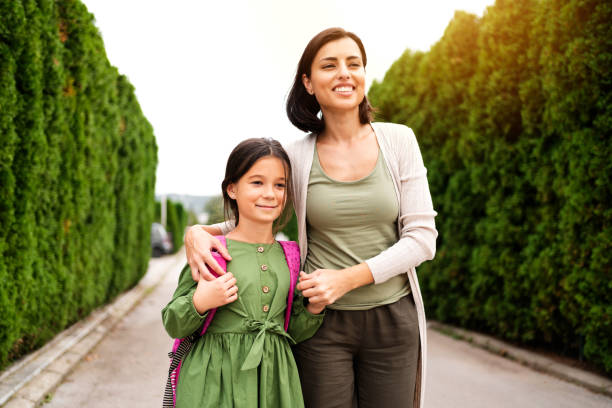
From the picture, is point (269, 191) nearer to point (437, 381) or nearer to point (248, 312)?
point (248, 312)

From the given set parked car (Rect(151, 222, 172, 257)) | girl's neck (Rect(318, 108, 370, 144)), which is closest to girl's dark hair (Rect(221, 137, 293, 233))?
girl's neck (Rect(318, 108, 370, 144))

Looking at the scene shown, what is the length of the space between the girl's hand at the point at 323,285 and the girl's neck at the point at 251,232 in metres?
0.36

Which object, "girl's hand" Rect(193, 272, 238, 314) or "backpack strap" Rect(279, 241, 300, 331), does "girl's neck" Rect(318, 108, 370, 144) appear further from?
"girl's hand" Rect(193, 272, 238, 314)

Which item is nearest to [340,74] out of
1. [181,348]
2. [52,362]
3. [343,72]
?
[343,72]

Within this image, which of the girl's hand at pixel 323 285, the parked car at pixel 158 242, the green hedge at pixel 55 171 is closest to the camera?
the girl's hand at pixel 323 285

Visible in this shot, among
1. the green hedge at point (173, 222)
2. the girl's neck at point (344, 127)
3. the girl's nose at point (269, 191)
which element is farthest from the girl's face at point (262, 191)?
the green hedge at point (173, 222)

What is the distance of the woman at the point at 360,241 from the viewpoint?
1.92 metres

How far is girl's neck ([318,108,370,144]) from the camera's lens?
207 centimetres

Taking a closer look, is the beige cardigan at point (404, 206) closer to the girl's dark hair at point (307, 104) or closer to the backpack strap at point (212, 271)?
the girl's dark hair at point (307, 104)

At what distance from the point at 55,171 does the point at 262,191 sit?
4002 mm

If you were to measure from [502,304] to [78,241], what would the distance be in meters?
5.18

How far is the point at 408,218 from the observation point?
6.30ft

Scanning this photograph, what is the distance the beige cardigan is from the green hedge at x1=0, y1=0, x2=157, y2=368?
3.03 m

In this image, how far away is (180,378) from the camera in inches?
72.4
